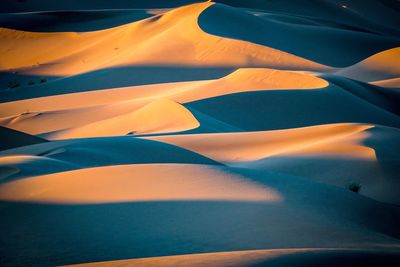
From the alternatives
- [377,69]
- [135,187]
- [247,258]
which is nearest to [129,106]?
[135,187]

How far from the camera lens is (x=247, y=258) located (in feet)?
12.2

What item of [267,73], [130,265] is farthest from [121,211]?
[267,73]

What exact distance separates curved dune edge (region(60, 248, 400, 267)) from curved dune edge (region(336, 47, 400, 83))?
16.8 m

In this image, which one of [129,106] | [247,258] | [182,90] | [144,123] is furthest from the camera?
[182,90]

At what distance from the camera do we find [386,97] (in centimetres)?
1612

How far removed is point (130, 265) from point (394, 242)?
246cm

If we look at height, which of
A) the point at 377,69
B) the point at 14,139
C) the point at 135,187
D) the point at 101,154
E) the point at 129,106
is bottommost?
the point at 135,187

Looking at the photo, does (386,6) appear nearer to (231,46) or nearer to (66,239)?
(231,46)

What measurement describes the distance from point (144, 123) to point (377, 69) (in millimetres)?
11926

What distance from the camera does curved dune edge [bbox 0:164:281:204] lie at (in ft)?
18.2

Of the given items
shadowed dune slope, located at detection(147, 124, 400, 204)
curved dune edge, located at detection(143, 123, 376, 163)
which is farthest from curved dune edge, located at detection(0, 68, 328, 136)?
shadowed dune slope, located at detection(147, 124, 400, 204)

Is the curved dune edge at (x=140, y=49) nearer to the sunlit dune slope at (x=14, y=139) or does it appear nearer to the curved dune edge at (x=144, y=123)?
the curved dune edge at (x=144, y=123)

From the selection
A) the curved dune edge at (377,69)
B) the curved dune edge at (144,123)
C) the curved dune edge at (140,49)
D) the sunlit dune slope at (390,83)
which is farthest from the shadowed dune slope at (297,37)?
the curved dune edge at (144,123)

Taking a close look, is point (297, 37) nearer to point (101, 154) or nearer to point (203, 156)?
point (203, 156)
